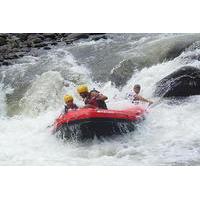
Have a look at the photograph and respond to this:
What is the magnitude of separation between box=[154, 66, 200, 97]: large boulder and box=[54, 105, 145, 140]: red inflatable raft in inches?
9.5

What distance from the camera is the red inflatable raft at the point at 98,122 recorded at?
444 cm

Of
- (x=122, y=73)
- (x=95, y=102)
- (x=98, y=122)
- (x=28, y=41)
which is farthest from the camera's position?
(x=28, y=41)

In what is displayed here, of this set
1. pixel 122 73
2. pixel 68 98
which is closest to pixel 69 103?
pixel 68 98

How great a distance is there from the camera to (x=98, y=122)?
4.43 meters

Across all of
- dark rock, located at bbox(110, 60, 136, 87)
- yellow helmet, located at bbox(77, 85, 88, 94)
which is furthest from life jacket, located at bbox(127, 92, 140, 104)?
yellow helmet, located at bbox(77, 85, 88, 94)

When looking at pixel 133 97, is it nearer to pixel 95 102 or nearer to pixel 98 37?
pixel 95 102

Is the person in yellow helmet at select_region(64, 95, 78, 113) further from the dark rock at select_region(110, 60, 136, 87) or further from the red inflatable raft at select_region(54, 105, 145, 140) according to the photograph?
the dark rock at select_region(110, 60, 136, 87)

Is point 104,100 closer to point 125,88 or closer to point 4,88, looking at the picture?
point 125,88

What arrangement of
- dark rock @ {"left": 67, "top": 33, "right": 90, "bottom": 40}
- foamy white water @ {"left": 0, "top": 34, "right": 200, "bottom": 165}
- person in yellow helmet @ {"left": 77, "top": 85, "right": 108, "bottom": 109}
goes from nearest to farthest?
foamy white water @ {"left": 0, "top": 34, "right": 200, "bottom": 165} → person in yellow helmet @ {"left": 77, "top": 85, "right": 108, "bottom": 109} → dark rock @ {"left": 67, "top": 33, "right": 90, "bottom": 40}

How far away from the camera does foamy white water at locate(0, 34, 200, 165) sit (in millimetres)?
4414

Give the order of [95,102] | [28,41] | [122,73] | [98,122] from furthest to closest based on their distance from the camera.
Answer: [28,41], [122,73], [95,102], [98,122]

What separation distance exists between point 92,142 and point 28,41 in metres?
1.05
